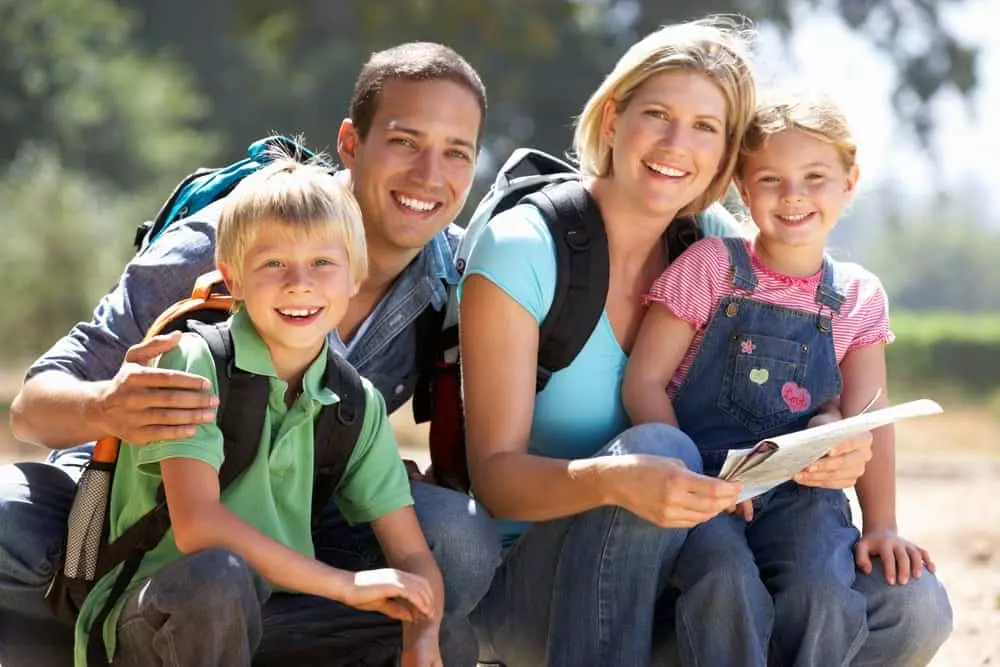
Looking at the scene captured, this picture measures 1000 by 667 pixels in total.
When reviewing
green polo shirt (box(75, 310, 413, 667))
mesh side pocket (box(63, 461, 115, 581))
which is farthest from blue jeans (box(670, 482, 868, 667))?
mesh side pocket (box(63, 461, 115, 581))

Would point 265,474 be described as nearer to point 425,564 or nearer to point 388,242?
point 425,564

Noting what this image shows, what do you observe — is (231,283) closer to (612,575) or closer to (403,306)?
(403,306)

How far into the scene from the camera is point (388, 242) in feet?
12.5

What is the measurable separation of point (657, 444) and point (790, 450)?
0.31 meters

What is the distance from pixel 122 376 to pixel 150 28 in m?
29.8

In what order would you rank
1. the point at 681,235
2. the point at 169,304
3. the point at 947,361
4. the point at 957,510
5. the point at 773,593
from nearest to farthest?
the point at 773,593
the point at 169,304
the point at 681,235
the point at 957,510
the point at 947,361

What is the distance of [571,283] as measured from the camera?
142 inches

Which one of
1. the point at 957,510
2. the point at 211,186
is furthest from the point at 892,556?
the point at 957,510

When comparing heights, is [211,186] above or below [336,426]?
above

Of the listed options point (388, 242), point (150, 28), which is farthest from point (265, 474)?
point (150, 28)

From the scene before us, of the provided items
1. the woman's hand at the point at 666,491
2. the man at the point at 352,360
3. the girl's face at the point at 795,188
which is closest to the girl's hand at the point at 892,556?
the woman's hand at the point at 666,491

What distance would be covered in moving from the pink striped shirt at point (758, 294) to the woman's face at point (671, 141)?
0.55 ft

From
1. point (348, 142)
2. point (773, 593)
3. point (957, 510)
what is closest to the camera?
point (773, 593)

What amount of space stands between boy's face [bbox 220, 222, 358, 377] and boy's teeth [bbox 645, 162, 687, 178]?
86 cm
